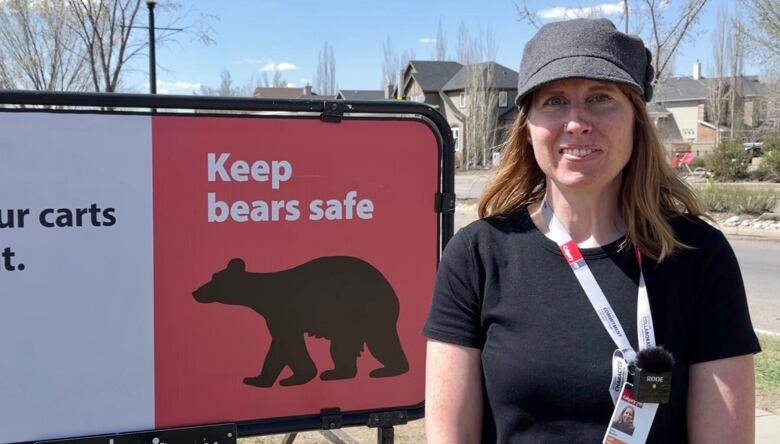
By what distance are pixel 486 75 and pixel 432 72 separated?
12011 mm

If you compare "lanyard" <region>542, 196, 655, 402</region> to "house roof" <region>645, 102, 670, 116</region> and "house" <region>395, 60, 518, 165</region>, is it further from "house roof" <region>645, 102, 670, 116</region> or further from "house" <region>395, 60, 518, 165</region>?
"house" <region>395, 60, 518, 165</region>

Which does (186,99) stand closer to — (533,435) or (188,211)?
(188,211)

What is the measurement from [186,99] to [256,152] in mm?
294

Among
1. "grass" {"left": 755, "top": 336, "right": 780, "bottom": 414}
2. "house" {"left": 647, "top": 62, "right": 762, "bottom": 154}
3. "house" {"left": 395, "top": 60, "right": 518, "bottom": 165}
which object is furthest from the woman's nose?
"house" {"left": 647, "top": 62, "right": 762, "bottom": 154}

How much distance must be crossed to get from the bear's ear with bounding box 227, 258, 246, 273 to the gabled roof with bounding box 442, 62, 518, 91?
177 ft

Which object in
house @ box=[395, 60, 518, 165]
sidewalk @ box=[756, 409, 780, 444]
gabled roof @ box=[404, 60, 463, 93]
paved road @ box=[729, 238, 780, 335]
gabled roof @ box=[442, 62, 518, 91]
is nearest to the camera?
sidewalk @ box=[756, 409, 780, 444]

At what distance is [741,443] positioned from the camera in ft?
4.98

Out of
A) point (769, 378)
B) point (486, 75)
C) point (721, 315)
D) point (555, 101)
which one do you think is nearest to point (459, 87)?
point (486, 75)

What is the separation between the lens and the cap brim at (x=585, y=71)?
1536 mm

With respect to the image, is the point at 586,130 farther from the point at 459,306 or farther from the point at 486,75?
the point at 486,75

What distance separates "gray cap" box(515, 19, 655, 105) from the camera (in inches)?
60.9

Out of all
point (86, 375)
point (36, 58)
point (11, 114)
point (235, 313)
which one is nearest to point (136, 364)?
point (86, 375)

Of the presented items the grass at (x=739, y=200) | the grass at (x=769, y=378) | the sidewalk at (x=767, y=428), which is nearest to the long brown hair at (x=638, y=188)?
the sidewalk at (x=767, y=428)

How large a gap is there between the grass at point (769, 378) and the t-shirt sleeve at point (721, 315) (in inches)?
146
